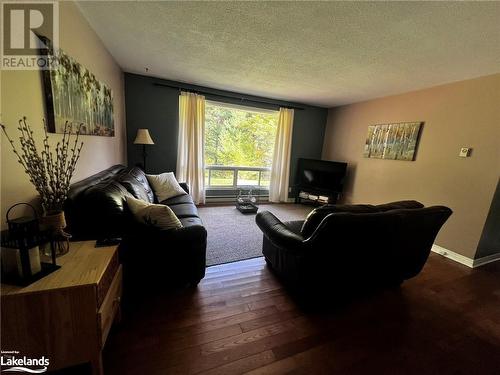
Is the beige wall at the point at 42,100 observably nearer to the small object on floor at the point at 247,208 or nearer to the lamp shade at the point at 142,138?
the lamp shade at the point at 142,138

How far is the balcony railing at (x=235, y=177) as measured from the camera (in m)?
4.47

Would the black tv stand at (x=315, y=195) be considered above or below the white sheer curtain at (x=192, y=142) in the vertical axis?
below

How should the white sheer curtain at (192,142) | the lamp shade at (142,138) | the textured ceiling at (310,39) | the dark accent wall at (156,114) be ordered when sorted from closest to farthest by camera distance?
the textured ceiling at (310,39)
the lamp shade at (142,138)
the dark accent wall at (156,114)
the white sheer curtain at (192,142)

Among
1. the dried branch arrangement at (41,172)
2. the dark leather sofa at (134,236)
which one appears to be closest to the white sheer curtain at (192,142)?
the dark leather sofa at (134,236)

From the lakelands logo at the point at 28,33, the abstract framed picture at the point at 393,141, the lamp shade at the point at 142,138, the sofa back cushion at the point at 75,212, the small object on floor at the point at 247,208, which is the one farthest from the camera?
the small object on floor at the point at 247,208

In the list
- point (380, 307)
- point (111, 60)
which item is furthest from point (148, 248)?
point (111, 60)

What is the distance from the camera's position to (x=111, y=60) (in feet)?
8.83

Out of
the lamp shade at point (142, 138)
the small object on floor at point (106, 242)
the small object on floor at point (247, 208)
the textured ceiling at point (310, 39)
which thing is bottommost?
the small object on floor at point (247, 208)

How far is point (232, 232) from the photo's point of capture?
3035 mm

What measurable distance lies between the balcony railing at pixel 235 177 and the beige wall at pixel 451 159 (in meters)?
2.24

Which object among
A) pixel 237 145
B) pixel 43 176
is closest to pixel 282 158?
pixel 237 145

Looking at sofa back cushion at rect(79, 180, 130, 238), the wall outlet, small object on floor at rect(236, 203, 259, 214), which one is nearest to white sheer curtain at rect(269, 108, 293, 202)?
small object on floor at rect(236, 203, 259, 214)

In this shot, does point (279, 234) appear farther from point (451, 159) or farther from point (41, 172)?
point (451, 159)

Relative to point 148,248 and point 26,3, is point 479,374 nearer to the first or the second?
point 148,248
